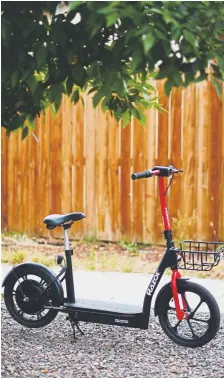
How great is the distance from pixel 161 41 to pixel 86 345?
242cm

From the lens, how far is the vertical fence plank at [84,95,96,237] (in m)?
8.91

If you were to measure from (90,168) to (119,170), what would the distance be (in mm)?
384

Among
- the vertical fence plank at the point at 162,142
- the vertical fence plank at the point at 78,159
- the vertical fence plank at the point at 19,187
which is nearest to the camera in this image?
the vertical fence plank at the point at 162,142

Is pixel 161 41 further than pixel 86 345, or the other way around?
pixel 86 345

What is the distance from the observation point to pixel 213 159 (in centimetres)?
820

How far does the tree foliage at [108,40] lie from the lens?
3.07 metres

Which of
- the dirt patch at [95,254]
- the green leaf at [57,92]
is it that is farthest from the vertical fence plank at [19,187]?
the green leaf at [57,92]

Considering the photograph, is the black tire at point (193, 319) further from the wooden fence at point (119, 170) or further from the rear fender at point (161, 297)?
the wooden fence at point (119, 170)

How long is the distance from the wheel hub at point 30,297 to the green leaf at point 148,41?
→ 2470 mm

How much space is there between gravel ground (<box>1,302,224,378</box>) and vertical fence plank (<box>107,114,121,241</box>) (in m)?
3.47

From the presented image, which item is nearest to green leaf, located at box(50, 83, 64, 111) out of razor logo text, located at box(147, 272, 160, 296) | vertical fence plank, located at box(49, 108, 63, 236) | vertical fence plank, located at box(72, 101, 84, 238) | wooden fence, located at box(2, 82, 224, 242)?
razor logo text, located at box(147, 272, 160, 296)

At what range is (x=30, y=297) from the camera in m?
5.05

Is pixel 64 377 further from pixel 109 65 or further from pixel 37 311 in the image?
pixel 109 65

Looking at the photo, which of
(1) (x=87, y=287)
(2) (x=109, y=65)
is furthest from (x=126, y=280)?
(2) (x=109, y=65)
